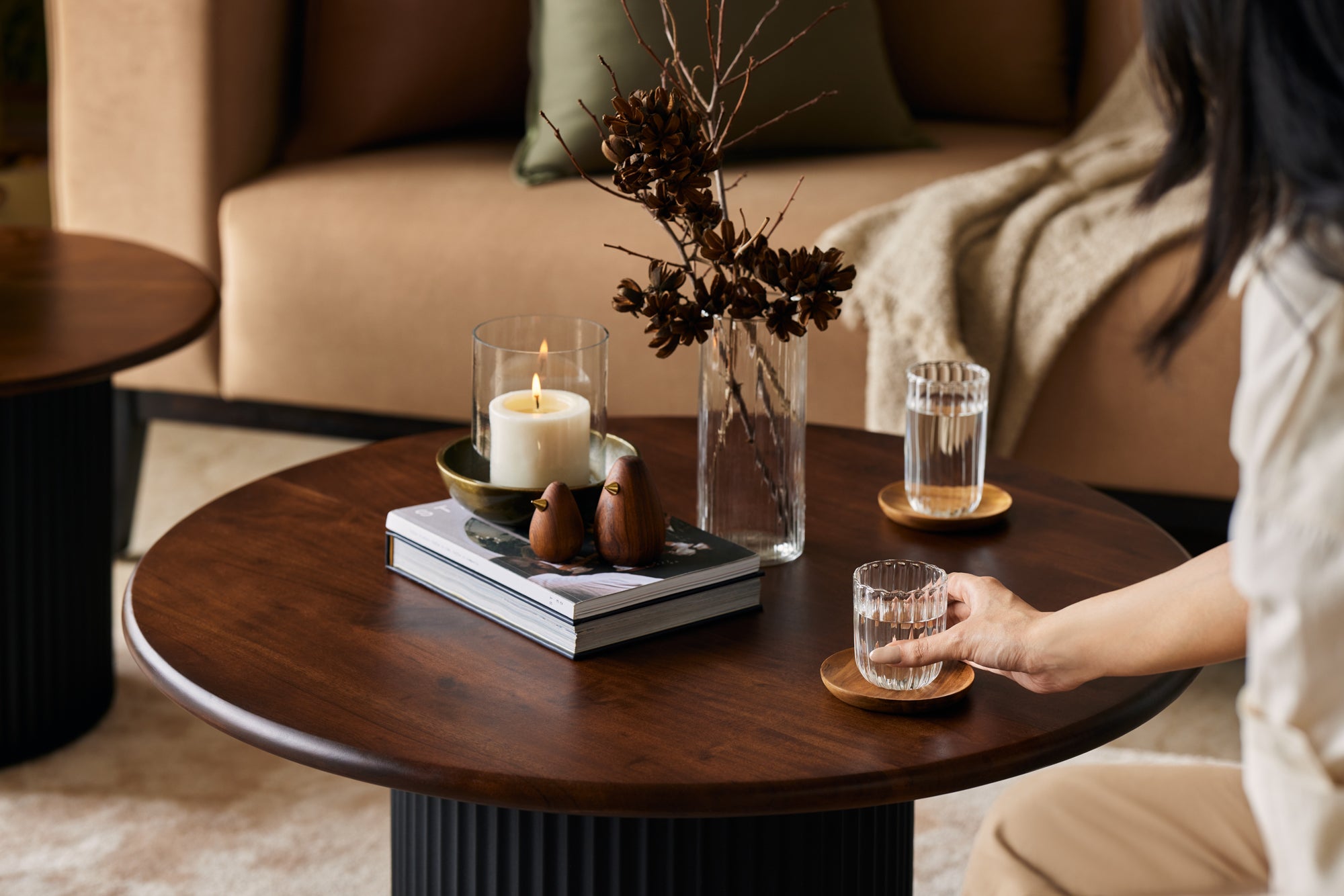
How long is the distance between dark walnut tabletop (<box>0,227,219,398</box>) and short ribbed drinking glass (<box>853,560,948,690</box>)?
2.90 feet

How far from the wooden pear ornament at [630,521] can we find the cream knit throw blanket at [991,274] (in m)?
0.95

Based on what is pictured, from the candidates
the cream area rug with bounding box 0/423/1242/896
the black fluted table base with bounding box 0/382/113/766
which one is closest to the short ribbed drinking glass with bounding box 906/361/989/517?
the cream area rug with bounding box 0/423/1242/896

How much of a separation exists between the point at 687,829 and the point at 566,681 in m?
0.12

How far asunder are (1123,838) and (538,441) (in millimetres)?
441

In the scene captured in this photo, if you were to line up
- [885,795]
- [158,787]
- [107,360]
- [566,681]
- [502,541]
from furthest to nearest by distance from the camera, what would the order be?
1. [158,787]
2. [107,360]
3. [502,541]
4. [566,681]
5. [885,795]

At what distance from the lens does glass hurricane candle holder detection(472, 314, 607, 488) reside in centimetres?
102

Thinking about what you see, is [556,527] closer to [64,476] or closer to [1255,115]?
[1255,115]

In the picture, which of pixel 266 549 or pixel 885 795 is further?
pixel 266 549

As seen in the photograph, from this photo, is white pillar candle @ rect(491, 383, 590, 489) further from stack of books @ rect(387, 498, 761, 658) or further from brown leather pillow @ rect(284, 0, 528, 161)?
brown leather pillow @ rect(284, 0, 528, 161)

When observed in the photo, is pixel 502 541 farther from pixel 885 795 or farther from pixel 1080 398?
pixel 1080 398

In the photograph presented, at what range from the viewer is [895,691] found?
860mm

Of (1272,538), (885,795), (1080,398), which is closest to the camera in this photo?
(1272,538)

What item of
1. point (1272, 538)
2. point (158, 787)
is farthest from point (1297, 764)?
point (158, 787)

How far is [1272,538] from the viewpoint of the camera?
528 mm
